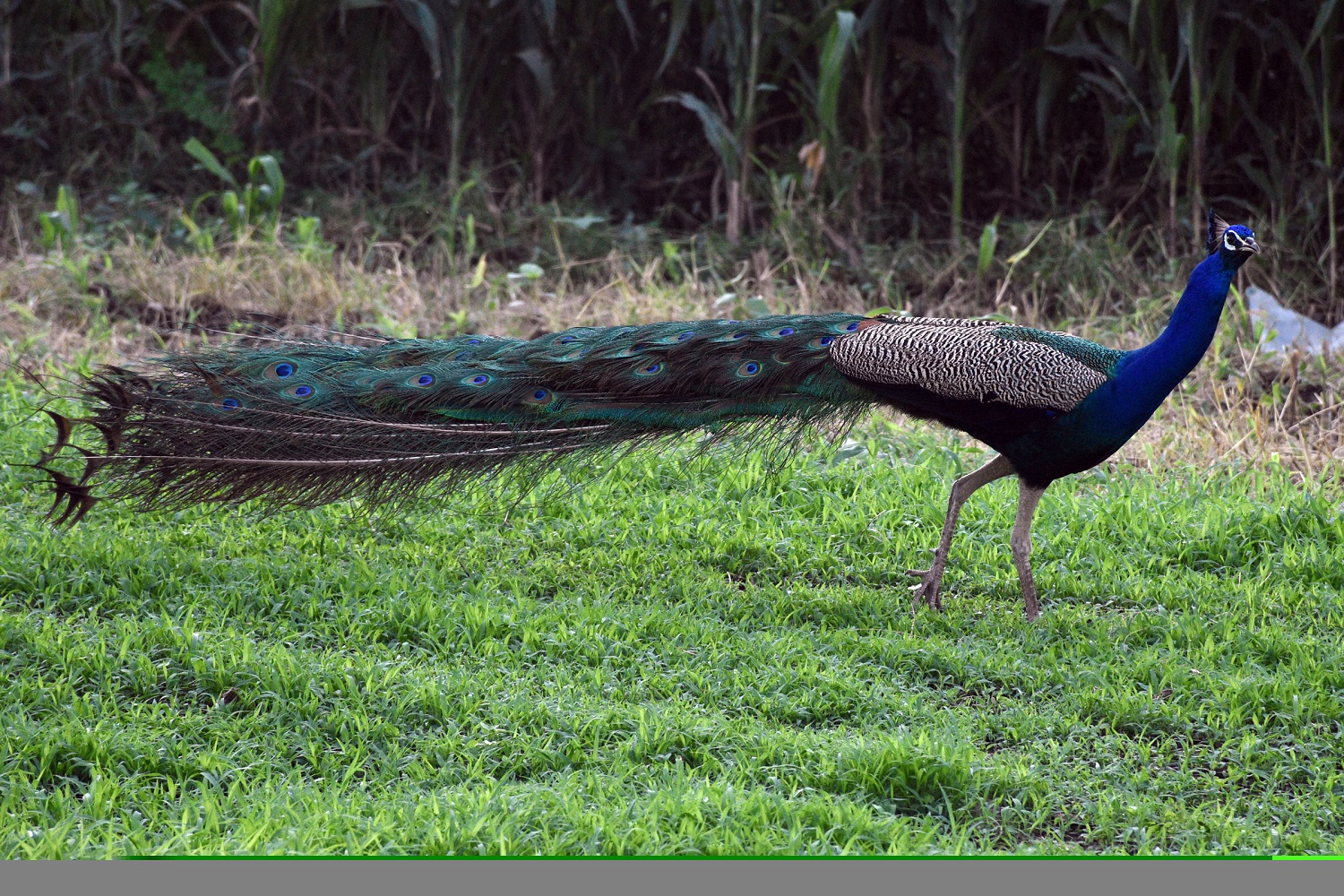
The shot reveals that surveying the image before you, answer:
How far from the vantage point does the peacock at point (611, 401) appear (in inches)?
158

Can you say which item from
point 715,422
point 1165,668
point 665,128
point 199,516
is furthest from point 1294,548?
point 665,128

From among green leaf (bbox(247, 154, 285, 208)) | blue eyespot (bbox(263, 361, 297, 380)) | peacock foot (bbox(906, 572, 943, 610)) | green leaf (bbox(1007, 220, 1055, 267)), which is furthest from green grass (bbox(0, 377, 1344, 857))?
green leaf (bbox(247, 154, 285, 208))

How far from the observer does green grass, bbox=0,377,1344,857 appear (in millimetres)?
2988

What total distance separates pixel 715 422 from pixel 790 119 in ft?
19.1

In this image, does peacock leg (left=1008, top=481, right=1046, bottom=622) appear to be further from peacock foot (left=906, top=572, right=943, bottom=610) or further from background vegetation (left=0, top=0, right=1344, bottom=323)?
background vegetation (left=0, top=0, right=1344, bottom=323)

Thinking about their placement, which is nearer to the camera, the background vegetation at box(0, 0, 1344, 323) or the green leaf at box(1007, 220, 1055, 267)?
the green leaf at box(1007, 220, 1055, 267)

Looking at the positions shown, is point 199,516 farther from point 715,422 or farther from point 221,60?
point 221,60

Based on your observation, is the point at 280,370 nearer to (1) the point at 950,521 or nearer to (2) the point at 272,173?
(1) the point at 950,521

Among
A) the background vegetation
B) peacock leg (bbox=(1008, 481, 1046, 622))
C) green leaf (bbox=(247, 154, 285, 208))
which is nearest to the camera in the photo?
peacock leg (bbox=(1008, 481, 1046, 622))

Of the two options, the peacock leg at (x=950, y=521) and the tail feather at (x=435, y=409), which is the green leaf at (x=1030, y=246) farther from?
the tail feather at (x=435, y=409)

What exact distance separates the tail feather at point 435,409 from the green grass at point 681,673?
0.38 meters

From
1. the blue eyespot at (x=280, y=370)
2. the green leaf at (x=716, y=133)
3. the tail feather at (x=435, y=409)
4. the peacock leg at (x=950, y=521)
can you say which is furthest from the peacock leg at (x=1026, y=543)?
the green leaf at (x=716, y=133)

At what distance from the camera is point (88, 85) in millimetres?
9680

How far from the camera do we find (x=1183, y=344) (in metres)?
3.96
